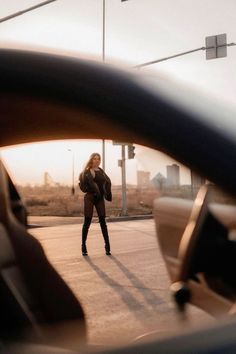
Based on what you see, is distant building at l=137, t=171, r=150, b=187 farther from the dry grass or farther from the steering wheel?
the steering wheel

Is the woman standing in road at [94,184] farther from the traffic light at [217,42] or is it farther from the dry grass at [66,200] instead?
the traffic light at [217,42]

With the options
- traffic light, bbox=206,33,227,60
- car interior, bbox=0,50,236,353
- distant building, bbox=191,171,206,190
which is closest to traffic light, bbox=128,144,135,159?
car interior, bbox=0,50,236,353

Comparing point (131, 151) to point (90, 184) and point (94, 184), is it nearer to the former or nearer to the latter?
point (90, 184)

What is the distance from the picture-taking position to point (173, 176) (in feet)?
4.08

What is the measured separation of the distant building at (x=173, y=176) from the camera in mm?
1226

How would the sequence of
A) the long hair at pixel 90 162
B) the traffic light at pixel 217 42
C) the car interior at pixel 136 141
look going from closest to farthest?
the car interior at pixel 136 141 → the long hair at pixel 90 162 → the traffic light at pixel 217 42

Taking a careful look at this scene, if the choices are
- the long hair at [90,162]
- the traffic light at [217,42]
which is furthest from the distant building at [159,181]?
the traffic light at [217,42]

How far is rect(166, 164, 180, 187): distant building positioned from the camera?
1.23 meters

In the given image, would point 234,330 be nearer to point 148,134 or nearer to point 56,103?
point 148,134

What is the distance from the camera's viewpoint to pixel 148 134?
1196 millimetres

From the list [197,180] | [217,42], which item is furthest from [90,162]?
[217,42]

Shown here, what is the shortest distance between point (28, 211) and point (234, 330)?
2.44ft

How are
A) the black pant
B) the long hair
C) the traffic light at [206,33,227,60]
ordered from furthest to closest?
the traffic light at [206,33,227,60] < the black pant < the long hair

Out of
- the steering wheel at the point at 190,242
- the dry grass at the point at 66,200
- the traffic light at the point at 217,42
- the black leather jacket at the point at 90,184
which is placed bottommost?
the steering wheel at the point at 190,242
